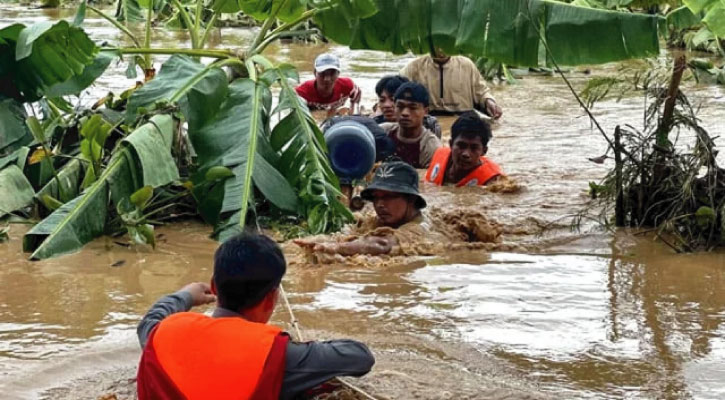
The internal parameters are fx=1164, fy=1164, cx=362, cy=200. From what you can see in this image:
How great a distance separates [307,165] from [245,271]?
14.3ft

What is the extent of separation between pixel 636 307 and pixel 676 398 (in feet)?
4.67

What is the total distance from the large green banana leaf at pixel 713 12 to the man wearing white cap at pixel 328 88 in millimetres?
6077

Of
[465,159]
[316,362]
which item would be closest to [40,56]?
[465,159]

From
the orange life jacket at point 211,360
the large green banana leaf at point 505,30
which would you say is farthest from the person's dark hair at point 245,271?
the large green banana leaf at point 505,30

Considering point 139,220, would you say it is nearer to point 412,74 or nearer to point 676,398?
point 676,398

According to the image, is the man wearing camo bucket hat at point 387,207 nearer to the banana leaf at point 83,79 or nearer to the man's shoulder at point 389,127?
the banana leaf at point 83,79

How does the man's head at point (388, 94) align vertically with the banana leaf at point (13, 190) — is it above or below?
above

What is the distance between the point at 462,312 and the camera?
6297 millimetres

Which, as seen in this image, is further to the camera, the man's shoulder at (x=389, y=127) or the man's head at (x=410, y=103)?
the man's shoulder at (x=389, y=127)

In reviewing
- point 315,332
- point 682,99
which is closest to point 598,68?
point 682,99

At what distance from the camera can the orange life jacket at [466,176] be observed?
9.59 m

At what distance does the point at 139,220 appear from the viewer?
7.60 metres

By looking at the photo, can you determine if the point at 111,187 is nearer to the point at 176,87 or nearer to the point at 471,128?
the point at 176,87

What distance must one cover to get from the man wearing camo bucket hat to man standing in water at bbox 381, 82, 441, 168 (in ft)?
7.85
